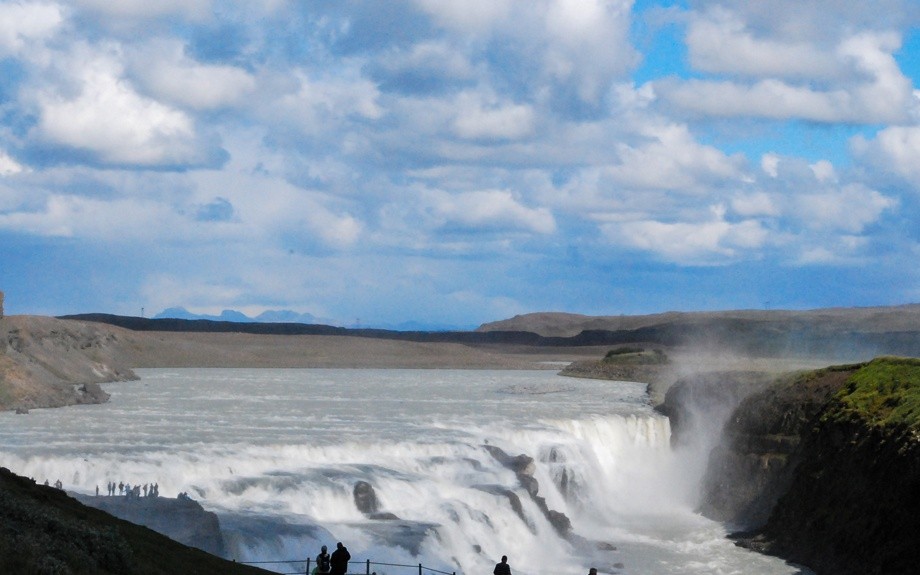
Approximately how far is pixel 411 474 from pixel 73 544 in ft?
73.9

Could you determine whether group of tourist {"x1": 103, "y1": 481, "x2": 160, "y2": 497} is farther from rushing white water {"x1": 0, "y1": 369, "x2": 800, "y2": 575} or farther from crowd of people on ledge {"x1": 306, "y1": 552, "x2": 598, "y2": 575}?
crowd of people on ledge {"x1": 306, "y1": 552, "x2": 598, "y2": 575}

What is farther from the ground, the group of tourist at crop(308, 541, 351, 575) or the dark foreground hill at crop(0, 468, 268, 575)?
the dark foreground hill at crop(0, 468, 268, 575)

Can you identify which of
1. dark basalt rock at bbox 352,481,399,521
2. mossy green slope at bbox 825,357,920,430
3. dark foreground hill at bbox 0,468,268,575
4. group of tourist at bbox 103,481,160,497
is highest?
mossy green slope at bbox 825,357,920,430

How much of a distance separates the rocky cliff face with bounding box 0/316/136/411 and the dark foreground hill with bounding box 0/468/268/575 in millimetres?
38566

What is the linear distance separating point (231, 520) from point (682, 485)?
26682 millimetres

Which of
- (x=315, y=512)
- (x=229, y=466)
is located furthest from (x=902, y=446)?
(x=229, y=466)

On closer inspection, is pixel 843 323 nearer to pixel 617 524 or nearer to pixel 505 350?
pixel 505 350

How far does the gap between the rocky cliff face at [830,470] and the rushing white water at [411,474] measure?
1412 millimetres

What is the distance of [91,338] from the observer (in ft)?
351

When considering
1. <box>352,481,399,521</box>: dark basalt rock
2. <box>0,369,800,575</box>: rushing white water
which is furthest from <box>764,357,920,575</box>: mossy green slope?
<box>352,481,399,521</box>: dark basalt rock

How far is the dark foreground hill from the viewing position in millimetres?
13773

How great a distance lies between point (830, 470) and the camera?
35906 millimetres

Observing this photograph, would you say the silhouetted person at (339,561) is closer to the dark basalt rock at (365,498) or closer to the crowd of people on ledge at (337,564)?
the crowd of people on ledge at (337,564)

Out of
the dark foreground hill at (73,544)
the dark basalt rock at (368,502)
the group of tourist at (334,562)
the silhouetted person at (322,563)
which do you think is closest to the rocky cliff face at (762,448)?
the dark basalt rock at (368,502)
